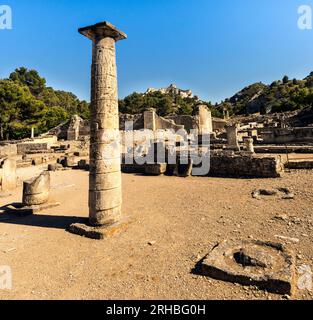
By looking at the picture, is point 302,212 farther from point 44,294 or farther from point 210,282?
point 44,294

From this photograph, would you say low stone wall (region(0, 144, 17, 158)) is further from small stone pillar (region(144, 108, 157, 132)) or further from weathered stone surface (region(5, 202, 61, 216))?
weathered stone surface (region(5, 202, 61, 216))

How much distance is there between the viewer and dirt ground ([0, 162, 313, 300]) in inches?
122

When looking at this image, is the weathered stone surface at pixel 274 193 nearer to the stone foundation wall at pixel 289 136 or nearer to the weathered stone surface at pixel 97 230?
the weathered stone surface at pixel 97 230

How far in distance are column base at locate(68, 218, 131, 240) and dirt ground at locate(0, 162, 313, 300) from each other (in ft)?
0.47

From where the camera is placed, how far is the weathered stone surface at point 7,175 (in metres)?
9.49

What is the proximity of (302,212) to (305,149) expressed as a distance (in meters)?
9.72

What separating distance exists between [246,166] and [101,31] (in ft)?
24.3

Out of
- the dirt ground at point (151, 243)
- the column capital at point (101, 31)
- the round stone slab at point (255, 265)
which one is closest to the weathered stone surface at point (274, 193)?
the dirt ground at point (151, 243)

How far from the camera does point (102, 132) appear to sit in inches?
204

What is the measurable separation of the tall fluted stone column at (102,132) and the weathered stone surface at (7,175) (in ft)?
20.7

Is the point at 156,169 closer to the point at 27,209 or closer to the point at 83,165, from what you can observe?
the point at 83,165

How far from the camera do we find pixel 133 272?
11.4 ft

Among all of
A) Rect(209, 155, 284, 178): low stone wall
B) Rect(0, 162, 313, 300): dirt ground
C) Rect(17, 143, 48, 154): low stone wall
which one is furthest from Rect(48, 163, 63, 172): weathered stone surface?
Rect(17, 143, 48, 154): low stone wall
